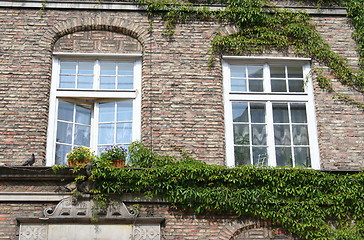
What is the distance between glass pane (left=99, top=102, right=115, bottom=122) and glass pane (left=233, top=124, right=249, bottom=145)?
8.87ft

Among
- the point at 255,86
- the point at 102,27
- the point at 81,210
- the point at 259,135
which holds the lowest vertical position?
the point at 81,210

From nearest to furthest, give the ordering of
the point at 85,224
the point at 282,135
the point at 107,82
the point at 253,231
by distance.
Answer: the point at 85,224 → the point at 253,231 → the point at 282,135 → the point at 107,82

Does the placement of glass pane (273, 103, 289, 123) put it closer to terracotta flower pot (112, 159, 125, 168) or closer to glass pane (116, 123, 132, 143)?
glass pane (116, 123, 132, 143)

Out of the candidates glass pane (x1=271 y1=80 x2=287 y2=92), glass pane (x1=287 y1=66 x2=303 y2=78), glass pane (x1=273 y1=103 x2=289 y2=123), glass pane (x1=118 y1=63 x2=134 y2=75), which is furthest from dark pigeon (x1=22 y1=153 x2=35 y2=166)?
glass pane (x1=287 y1=66 x2=303 y2=78)

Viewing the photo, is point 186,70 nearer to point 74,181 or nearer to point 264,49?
point 264,49

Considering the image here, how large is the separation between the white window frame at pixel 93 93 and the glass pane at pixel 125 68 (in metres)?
0.09

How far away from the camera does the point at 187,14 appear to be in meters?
11.7

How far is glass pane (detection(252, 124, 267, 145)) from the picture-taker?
11094 millimetres

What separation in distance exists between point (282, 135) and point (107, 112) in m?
3.89

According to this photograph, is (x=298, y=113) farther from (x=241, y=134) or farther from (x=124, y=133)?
(x=124, y=133)

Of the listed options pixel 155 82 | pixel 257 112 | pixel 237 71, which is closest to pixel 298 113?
pixel 257 112

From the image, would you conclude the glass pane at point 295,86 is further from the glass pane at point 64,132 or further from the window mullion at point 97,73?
the glass pane at point 64,132

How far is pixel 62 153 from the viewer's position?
35.6 ft

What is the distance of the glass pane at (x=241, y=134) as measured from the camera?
1105cm
